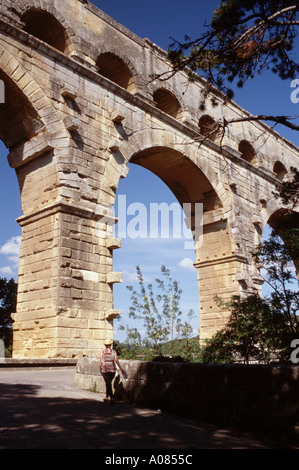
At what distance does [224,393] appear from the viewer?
351 cm

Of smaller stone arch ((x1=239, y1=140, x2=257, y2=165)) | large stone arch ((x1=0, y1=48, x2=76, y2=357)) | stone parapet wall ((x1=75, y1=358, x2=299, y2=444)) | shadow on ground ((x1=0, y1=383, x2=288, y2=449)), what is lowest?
shadow on ground ((x1=0, y1=383, x2=288, y2=449))

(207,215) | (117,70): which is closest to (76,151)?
(117,70)

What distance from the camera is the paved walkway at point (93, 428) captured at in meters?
2.80

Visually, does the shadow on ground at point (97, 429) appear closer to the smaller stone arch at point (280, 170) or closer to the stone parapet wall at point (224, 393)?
the stone parapet wall at point (224, 393)

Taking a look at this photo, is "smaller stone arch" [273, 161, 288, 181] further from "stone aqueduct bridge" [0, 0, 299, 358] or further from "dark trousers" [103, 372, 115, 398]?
"dark trousers" [103, 372, 115, 398]

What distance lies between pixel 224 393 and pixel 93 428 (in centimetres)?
Result: 116

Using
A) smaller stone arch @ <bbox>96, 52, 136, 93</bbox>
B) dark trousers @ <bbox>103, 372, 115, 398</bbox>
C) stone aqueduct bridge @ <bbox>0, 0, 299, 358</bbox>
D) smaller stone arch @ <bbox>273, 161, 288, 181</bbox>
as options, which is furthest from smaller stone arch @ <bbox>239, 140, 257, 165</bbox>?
dark trousers @ <bbox>103, 372, 115, 398</bbox>

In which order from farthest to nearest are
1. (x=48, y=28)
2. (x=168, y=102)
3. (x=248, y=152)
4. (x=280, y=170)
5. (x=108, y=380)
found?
(x=280, y=170), (x=248, y=152), (x=168, y=102), (x=48, y=28), (x=108, y=380)

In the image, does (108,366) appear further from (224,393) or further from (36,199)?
(36,199)

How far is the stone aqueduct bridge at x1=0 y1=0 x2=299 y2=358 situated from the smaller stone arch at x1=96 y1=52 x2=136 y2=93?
30 mm

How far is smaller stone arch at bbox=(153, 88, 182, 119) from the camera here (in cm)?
1288

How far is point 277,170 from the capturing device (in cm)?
1866

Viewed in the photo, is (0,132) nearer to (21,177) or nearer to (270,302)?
(21,177)

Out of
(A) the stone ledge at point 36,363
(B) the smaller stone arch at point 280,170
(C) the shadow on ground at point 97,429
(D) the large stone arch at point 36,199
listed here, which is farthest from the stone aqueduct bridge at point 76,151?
(B) the smaller stone arch at point 280,170
